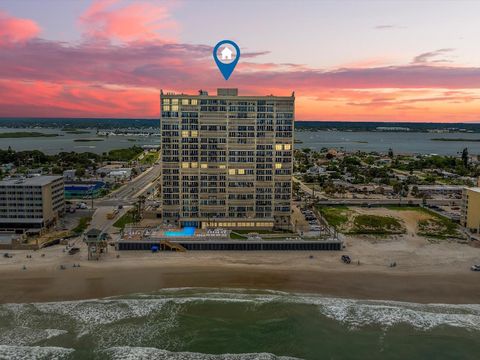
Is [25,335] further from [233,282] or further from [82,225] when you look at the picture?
[82,225]

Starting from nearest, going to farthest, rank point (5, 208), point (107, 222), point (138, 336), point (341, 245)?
point (138, 336)
point (341, 245)
point (5, 208)
point (107, 222)

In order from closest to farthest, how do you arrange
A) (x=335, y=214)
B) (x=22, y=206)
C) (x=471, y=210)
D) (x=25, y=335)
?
(x=25, y=335)
(x=22, y=206)
(x=471, y=210)
(x=335, y=214)

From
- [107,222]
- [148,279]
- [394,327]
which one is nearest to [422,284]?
[394,327]

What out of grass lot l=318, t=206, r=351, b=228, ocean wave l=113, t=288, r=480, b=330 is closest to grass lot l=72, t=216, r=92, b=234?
ocean wave l=113, t=288, r=480, b=330

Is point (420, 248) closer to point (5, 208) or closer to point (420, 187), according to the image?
point (420, 187)

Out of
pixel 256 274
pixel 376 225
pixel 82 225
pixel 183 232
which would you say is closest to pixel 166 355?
pixel 256 274

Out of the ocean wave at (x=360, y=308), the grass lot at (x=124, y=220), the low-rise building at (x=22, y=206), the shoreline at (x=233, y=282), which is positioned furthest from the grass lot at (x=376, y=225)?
the low-rise building at (x=22, y=206)
